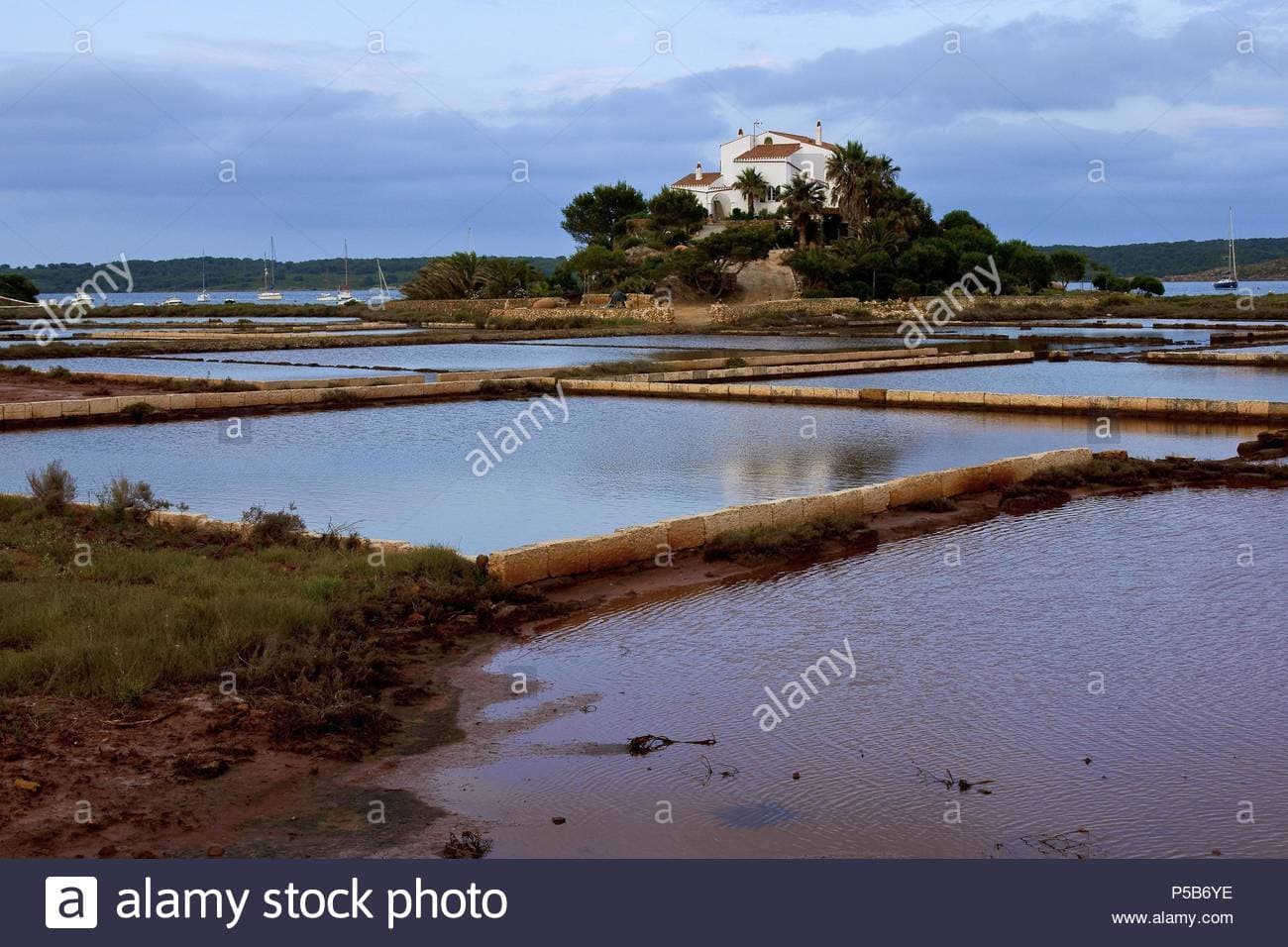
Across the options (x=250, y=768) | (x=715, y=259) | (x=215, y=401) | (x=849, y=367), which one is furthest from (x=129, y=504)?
(x=715, y=259)

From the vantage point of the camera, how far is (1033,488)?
10.4 meters

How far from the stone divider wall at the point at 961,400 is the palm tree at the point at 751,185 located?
4546 cm

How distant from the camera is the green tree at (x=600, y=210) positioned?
70.8m

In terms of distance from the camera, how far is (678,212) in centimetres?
6206

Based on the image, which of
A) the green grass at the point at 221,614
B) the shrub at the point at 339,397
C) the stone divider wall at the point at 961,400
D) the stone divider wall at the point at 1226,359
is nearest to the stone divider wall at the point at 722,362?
the stone divider wall at the point at 961,400

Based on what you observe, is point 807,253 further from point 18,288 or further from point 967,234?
point 18,288

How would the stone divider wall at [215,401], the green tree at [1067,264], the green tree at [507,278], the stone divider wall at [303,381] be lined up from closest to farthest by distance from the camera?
the stone divider wall at [215,401], the stone divider wall at [303,381], the green tree at [507,278], the green tree at [1067,264]

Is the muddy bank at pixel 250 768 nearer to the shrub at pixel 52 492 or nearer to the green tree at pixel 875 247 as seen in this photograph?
the shrub at pixel 52 492

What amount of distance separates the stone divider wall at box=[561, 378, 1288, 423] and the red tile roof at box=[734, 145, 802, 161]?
4622 cm

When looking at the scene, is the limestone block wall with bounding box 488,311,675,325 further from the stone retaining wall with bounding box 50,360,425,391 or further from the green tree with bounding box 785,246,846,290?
the stone retaining wall with bounding box 50,360,425,391

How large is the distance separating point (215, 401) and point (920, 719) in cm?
1456

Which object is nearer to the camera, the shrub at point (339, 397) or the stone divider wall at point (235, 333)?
the shrub at point (339, 397)

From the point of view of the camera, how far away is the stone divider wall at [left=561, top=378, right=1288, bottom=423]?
627 inches

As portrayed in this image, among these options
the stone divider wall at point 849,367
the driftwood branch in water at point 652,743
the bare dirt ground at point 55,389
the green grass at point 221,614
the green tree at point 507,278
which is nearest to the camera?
the driftwood branch in water at point 652,743
